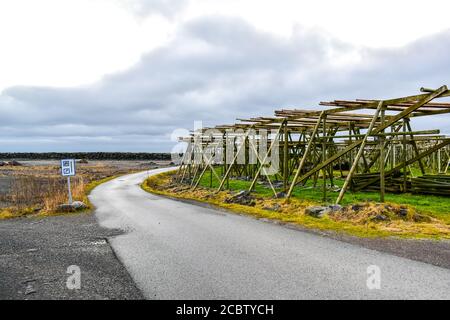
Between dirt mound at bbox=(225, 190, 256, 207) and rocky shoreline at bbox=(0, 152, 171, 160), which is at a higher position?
rocky shoreline at bbox=(0, 152, 171, 160)

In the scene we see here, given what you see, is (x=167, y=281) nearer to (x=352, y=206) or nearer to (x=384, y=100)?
(x=352, y=206)

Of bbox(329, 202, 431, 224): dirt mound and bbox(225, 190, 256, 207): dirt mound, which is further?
bbox(225, 190, 256, 207): dirt mound

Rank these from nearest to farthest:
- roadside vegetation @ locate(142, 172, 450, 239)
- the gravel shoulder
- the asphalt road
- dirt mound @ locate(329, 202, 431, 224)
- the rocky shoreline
Answer: the asphalt road
the gravel shoulder
roadside vegetation @ locate(142, 172, 450, 239)
dirt mound @ locate(329, 202, 431, 224)
the rocky shoreline

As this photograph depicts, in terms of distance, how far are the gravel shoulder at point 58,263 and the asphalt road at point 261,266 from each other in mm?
368

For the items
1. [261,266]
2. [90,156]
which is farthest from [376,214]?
[90,156]

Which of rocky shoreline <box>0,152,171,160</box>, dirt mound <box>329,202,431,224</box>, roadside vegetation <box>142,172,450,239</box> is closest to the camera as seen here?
roadside vegetation <box>142,172,450,239</box>

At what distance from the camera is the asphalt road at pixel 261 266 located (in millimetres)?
5277

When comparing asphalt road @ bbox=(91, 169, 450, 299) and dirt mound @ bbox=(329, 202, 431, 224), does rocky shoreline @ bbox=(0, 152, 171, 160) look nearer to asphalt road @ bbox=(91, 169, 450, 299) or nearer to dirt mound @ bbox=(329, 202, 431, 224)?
dirt mound @ bbox=(329, 202, 431, 224)

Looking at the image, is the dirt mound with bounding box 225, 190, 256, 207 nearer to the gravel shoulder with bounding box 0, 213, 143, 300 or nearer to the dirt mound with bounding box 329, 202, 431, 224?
the dirt mound with bounding box 329, 202, 431, 224

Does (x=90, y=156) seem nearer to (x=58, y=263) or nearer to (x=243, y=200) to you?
(x=243, y=200)

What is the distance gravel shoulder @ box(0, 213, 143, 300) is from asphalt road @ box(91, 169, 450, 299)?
14.5 inches

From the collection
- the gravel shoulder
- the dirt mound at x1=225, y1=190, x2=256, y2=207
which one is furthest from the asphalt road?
the dirt mound at x1=225, y1=190, x2=256, y2=207

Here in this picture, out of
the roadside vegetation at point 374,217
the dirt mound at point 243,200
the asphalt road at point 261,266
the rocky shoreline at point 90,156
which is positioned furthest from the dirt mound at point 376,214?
the rocky shoreline at point 90,156

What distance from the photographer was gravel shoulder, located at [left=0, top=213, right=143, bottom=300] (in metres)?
5.57
